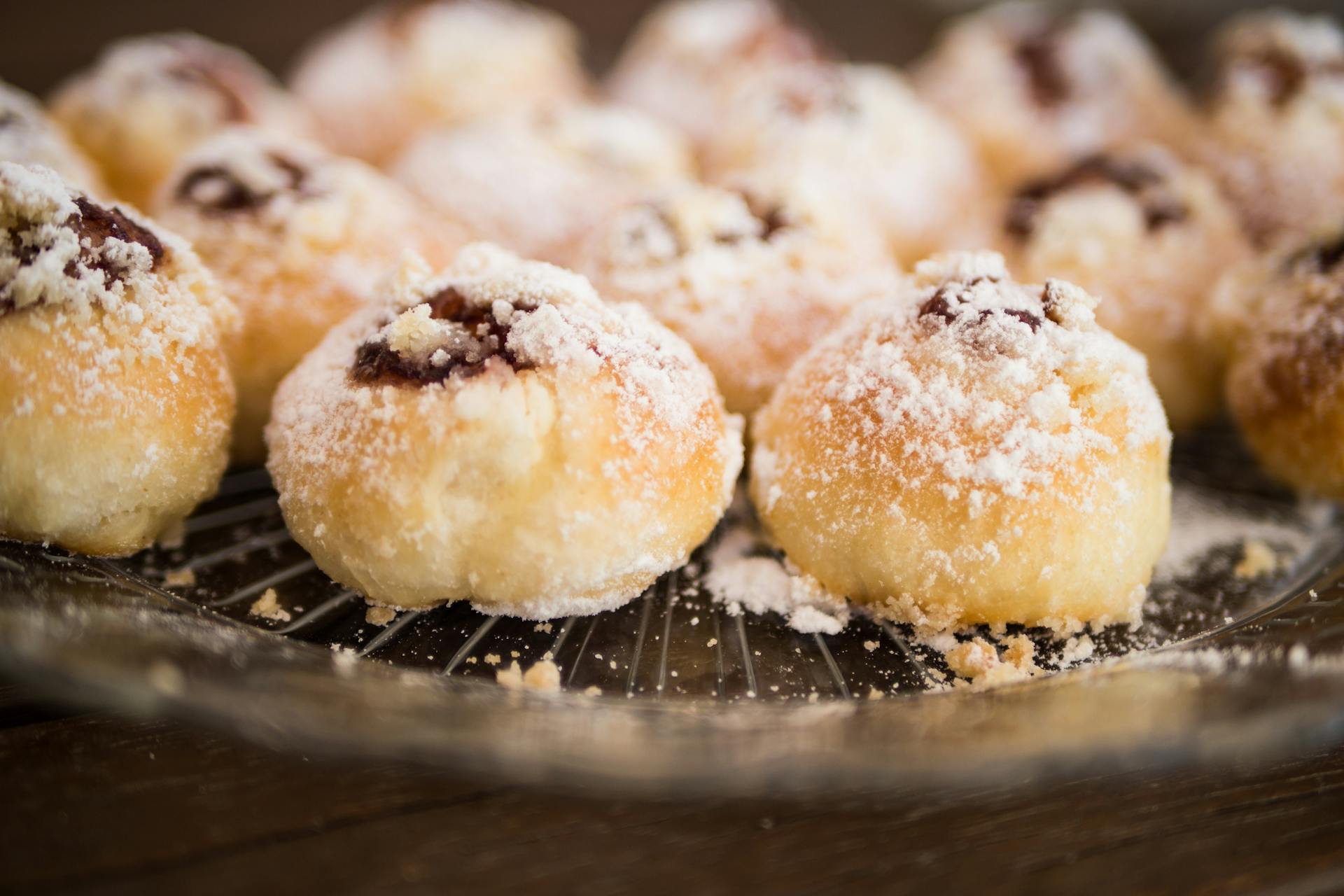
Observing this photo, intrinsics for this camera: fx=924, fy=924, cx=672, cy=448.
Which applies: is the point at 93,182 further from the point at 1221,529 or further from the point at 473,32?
the point at 1221,529

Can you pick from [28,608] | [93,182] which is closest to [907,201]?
[93,182]

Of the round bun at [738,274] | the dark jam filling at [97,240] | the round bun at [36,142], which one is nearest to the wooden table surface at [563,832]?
the dark jam filling at [97,240]

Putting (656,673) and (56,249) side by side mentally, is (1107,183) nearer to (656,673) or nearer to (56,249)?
(656,673)

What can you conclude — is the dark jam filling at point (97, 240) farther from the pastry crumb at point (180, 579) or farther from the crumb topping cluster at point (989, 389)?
the crumb topping cluster at point (989, 389)

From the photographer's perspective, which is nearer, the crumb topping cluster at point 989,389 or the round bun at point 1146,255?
the crumb topping cluster at point 989,389

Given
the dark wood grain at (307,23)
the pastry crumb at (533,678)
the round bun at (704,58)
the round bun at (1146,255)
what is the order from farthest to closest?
the dark wood grain at (307,23) < the round bun at (704,58) < the round bun at (1146,255) < the pastry crumb at (533,678)

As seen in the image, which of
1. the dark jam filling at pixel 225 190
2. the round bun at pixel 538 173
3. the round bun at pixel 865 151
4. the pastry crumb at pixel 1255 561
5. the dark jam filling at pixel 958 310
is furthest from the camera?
the round bun at pixel 865 151

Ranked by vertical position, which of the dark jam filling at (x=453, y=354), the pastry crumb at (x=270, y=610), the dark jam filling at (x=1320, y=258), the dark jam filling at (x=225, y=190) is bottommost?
the pastry crumb at (x=270, y=610)
